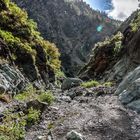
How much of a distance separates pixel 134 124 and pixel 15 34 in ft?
83.9

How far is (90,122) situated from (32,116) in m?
2.91

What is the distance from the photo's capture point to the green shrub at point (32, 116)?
17.2m

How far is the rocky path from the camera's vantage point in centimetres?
1477

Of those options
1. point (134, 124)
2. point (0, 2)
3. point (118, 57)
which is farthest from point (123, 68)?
point (134, 124)

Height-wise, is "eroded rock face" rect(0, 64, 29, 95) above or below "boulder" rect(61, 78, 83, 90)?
below

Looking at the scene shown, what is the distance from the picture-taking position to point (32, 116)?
687 inches

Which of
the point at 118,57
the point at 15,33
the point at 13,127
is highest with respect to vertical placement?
the point at 118,57

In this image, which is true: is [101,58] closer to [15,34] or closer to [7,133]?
[15,34]

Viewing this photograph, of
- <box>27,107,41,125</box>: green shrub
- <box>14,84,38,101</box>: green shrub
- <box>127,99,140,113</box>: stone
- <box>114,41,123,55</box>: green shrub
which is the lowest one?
<box>27,107,41,125</box>: green shrub

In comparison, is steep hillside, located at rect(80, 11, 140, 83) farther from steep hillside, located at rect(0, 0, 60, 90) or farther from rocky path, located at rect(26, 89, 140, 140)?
rocky path, located at rect(26, 89, 140, 140)

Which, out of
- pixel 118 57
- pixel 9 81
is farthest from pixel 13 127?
pixel 118 57

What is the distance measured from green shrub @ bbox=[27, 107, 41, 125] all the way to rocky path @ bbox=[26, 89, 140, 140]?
331mm

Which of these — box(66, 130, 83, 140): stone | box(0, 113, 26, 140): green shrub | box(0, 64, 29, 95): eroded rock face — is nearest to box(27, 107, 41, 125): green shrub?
box(0, 113, 26, 140): green shrub

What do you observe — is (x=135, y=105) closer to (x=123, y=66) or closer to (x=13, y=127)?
(x=13, y=127)
